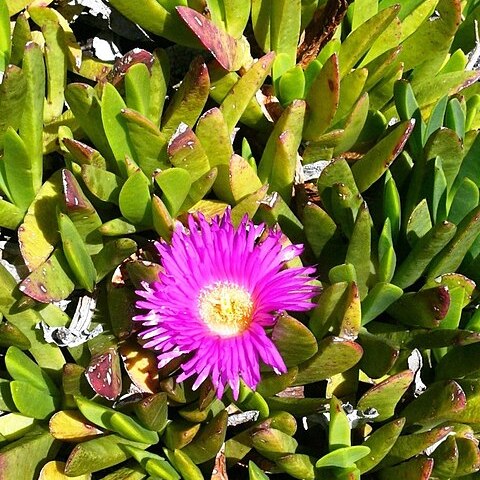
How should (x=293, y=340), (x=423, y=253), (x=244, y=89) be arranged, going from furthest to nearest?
(x=244, y=89), (x=423, y=253), (x=293, y=340)

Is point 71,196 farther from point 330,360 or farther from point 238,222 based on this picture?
point 330,360

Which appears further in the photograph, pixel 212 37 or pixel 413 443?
pixel 212 37

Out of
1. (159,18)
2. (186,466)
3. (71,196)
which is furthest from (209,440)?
(159,18)

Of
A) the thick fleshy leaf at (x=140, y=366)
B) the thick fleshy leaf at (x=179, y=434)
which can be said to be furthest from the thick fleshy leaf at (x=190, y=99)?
the thick fleshy leaf at (x=179, y=434)

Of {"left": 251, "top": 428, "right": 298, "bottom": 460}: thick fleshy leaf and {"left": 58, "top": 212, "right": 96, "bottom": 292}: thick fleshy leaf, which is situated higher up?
{"left": 58, "top": 212, "right": 96, "bottom": 292}: thick fleshy leaf

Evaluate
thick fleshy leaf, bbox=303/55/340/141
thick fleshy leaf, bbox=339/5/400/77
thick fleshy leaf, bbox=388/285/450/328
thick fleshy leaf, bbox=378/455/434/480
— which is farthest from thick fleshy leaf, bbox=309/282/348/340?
thick fleshy leaf, bbox=339/5/400/77

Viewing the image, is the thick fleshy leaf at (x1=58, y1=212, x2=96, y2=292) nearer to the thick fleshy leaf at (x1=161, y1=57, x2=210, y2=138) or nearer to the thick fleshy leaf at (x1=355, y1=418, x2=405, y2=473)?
the thick fleshy leaf at (x1=161, y1=57, x2=210, y2=138)

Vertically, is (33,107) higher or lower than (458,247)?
higher
